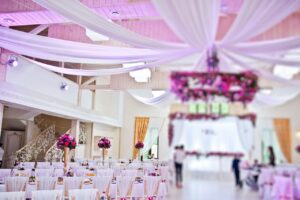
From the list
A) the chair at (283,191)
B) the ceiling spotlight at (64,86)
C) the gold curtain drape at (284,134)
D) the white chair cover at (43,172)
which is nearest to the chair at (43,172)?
the white chair cover at (43,172)

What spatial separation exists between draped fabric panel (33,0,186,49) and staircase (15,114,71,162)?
271cm

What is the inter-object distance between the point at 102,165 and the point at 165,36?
8.45 ft

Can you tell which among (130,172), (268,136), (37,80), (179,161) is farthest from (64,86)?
(268,136)

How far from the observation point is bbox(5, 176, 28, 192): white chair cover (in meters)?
5.05

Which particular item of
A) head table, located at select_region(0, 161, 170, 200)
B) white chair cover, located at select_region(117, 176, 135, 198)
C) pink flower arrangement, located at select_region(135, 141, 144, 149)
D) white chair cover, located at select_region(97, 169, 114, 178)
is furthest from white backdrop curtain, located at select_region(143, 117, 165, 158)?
white chair cover, located at select_region(97, 169, 114, 178)

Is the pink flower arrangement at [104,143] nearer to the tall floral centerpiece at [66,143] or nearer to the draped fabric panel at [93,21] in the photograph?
the tall floral centerpiece at [66,143]

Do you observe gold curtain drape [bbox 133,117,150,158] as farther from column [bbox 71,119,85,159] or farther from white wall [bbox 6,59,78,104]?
white wall [bbox 6,59,78,104]

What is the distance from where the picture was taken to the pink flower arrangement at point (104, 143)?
14.5 ft

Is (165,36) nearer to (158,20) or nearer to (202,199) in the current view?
(158,20)

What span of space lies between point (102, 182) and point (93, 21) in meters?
3.11

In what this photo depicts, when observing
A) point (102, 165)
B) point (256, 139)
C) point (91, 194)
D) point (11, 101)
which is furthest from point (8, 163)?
point (256, 139)

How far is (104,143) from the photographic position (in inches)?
176

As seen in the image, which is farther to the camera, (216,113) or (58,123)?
(58,123)

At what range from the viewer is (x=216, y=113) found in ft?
9.18
